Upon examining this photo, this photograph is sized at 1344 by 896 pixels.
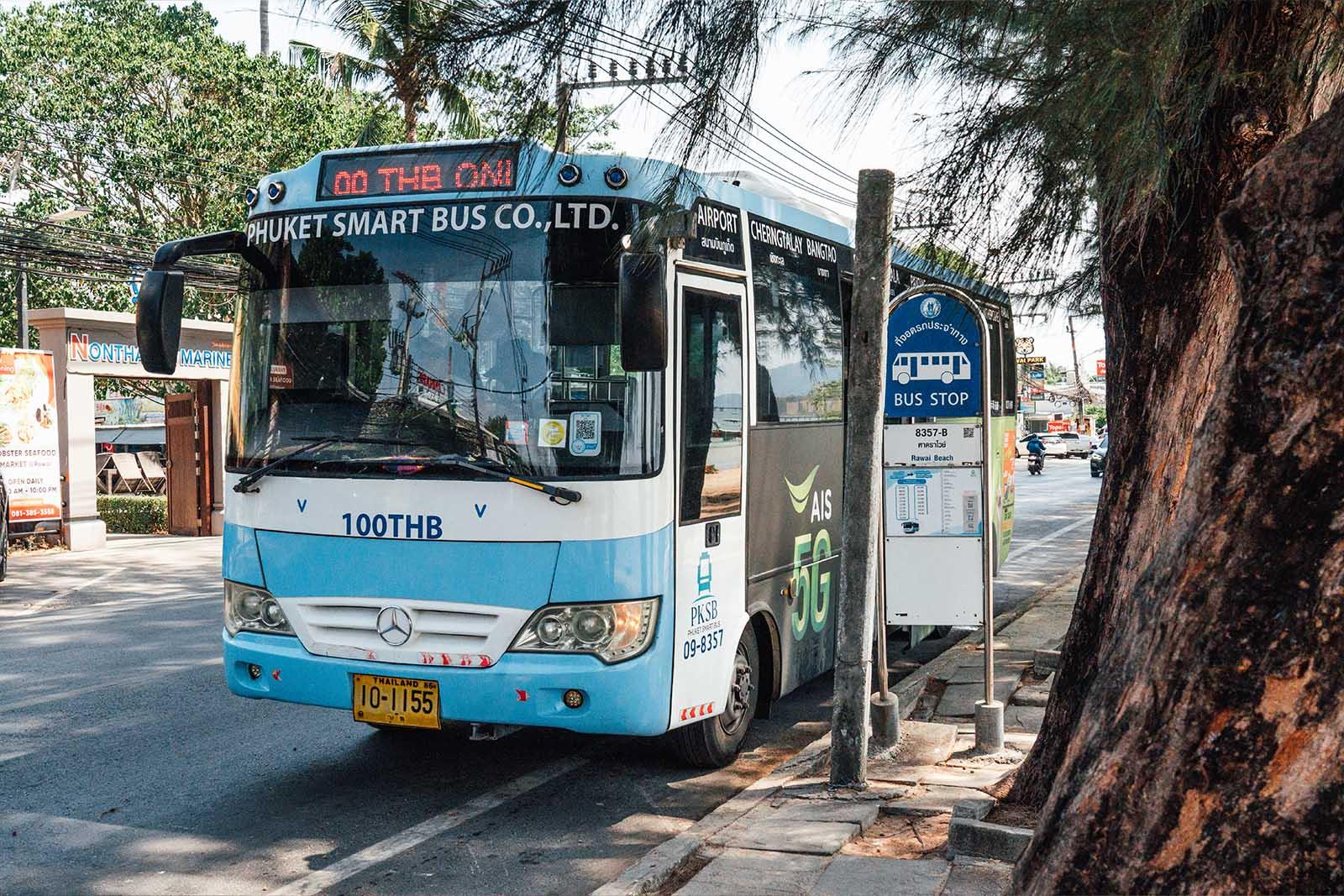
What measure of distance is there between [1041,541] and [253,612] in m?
16.0

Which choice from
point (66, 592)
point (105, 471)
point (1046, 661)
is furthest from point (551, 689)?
point (105, 471)

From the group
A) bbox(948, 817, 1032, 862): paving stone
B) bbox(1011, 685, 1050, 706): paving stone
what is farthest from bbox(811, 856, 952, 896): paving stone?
bbox(1011, 685, 1050, 706): paving stone

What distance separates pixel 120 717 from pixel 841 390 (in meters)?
4.87

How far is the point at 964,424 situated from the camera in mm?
7562

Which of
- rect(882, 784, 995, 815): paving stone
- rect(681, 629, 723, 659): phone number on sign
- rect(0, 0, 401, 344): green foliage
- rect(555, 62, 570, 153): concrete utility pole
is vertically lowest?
rect(882, 784, 995, 815): paving stone

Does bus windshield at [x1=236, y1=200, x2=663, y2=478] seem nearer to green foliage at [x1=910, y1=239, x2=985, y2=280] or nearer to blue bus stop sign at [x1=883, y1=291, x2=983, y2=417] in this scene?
green foliage at [x1=910, y1=239, x2=985, y2=280]

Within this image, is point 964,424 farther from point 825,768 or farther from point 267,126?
point 267,126

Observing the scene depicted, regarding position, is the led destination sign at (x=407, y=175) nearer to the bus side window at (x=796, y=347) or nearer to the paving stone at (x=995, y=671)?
the bus side window at (x=796, y=347)

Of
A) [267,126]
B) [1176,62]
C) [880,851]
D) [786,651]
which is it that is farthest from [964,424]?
[267,126]

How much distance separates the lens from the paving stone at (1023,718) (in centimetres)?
754

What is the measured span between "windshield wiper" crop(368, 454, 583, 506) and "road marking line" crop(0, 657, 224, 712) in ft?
13.1

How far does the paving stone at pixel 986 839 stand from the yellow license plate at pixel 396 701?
226 cm

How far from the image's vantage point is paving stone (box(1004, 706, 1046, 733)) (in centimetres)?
754

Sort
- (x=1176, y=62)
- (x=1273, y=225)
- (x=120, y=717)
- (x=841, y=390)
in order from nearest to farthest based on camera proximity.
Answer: (x=1273, y=225) < (x=1176, y=62) < (x=120, y=717) < (x=841, y=390)
